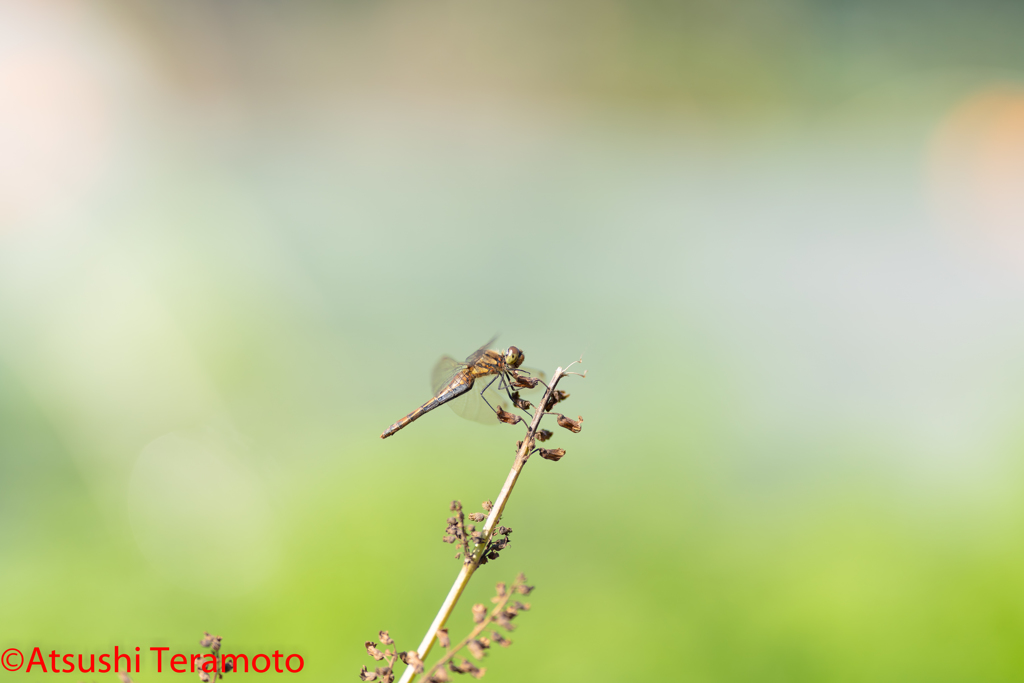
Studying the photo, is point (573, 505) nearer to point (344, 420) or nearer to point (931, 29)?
point (344, 420)

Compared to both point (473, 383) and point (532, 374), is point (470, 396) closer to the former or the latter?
point (473, 383)

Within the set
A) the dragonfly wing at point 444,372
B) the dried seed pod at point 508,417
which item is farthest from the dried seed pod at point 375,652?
the dragonfly wing at point 444,372

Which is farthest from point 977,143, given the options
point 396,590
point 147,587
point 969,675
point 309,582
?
point 147,587

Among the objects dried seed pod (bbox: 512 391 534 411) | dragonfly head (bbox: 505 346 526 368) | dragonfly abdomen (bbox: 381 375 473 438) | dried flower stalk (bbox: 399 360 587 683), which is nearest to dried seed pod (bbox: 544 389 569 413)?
dried flower stalk (bbox: 399 360 587 683)

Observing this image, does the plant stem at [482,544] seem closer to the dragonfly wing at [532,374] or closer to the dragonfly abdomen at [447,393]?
the dragonfly wing at [532,374]

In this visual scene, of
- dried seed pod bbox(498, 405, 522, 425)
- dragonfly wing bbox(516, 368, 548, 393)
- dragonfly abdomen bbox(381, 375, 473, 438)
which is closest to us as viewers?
dried seed pod bbox(498, 405, 522, 425)

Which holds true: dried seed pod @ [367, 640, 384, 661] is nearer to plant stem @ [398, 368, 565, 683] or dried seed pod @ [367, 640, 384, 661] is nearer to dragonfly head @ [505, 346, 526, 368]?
plant stem @ [398, 368, 565, 683]

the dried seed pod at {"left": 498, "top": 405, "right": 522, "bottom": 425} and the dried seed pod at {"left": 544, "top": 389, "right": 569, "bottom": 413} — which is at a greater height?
the dried seed pod at {"left": 498, "top": 405, "right": 522, "bottom": 425}
